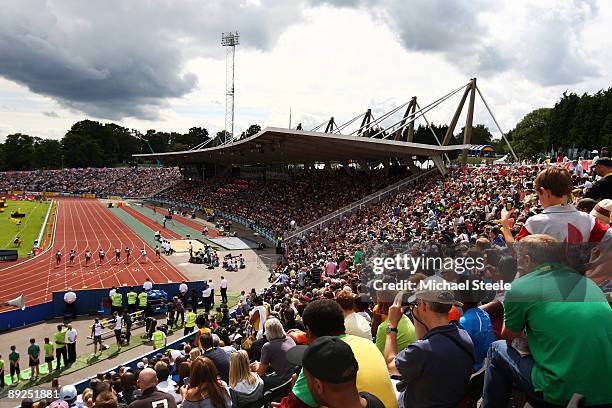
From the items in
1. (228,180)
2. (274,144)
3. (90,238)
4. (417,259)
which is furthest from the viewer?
(228,180)

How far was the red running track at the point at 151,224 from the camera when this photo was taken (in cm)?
4128

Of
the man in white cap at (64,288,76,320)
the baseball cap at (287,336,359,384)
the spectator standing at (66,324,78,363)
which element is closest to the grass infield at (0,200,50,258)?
the man in white cap at (64,288,76,320)

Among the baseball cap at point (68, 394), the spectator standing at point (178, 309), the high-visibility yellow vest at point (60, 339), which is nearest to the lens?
the baseball cap at point (68, 394)

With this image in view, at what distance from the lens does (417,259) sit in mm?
4488

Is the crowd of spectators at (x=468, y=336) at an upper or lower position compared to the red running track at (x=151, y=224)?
upper

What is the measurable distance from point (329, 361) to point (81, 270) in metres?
29.8

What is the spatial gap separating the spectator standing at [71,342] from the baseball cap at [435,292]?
13277 millimetres

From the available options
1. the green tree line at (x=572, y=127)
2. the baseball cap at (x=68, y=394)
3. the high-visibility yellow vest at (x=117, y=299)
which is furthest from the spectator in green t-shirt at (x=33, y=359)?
the green tree line at (x=572, y=127)

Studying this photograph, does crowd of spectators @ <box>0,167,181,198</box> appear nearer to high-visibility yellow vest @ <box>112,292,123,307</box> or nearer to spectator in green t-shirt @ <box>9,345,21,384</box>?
high-visibility yellow vest @ <box>112,292,123,307</box>

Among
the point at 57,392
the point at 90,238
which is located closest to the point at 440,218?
the point at 57,392

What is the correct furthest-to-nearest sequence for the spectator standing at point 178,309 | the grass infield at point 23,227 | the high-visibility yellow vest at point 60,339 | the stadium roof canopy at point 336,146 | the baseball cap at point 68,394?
the grass infield at point 23,227
the stadium roof canopy at point 336,146
the spectator standing at point 178,309
the high-visibility yellow vest at point 60,339
the baseball cap at point 68,394

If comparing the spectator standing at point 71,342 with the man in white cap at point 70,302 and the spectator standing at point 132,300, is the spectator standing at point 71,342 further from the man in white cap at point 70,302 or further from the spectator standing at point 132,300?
the man in white cap at point 70,302

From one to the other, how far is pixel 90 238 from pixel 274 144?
19.2 metres

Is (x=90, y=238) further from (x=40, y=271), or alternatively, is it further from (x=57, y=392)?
(x=57, y=392)
